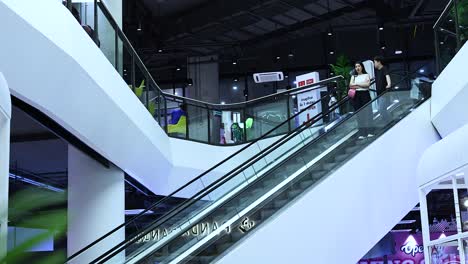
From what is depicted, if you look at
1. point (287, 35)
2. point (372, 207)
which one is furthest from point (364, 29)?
point (372, 207)

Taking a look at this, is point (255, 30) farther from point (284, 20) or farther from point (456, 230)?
point (456, 230)

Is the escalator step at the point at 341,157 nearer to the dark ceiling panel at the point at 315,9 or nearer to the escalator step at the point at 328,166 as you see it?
the escalator step at the point at 328,166

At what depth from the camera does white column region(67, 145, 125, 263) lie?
9.70m

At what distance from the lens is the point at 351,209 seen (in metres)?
8.83

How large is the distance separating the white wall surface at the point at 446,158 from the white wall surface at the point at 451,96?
1759mm

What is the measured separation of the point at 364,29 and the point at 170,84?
778 cm

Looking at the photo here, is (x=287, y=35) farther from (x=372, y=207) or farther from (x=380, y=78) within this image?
(x=372, y=207)

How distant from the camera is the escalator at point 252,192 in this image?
7.63 meters

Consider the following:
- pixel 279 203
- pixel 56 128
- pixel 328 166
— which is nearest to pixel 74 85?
pixel 56 128

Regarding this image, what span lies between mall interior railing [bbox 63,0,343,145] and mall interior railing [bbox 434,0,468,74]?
4.06m

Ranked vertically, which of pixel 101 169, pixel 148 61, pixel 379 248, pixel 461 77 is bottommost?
pixel 379 248

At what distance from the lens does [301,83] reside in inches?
640

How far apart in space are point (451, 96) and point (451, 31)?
127 cm

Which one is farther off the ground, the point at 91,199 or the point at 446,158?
the point at 446,158
